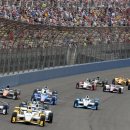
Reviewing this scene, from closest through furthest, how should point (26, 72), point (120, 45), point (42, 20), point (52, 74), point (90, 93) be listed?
point (90, 93) < point (26, 72) < point (52, 74) < point (42, 20) < point (120, 45)

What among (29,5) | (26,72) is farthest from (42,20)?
(26,72)

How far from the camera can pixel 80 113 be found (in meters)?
15.4

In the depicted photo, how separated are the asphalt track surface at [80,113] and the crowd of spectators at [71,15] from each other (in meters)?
7.73

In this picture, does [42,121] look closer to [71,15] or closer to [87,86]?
[87,86]

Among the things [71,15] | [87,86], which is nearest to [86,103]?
[87,86]

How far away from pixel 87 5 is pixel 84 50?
11.1m

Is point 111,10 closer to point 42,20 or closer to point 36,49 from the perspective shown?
point 42,20

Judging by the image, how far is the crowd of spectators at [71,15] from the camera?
30.2m

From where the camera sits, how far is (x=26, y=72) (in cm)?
2533

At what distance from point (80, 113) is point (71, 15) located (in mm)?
22170

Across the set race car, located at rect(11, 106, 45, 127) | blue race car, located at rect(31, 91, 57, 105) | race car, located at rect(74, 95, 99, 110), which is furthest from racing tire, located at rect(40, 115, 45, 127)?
blue race car, located at rect(31, 91, 57, 105)

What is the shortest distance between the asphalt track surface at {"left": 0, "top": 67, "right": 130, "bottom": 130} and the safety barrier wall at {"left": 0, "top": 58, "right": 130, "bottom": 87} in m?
0.68

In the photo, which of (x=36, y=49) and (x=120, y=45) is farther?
(x=120, y=45)

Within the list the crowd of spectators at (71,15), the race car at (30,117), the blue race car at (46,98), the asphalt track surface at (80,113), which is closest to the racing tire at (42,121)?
the race car at (30,117)
